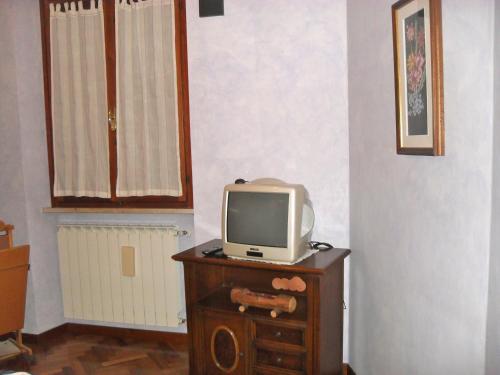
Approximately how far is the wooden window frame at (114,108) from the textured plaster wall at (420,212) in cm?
115

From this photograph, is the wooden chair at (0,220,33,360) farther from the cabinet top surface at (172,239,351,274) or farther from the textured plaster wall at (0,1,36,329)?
the cabinet top surface at (172,239,351,274)

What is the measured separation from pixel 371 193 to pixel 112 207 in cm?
194

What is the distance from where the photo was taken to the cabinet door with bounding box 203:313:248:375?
2559mm

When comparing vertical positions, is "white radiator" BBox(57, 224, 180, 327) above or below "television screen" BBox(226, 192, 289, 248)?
below

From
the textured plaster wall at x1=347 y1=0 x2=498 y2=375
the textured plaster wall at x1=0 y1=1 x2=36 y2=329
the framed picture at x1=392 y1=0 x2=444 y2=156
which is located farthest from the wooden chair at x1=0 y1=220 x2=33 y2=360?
the framed picture at x1=392 y1=0 x2=444 y2=156

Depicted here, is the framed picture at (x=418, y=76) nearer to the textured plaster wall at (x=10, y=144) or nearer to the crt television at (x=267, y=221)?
the crt television at (x=267, y=221)

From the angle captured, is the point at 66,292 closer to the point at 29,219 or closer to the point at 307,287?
the point at 29,219

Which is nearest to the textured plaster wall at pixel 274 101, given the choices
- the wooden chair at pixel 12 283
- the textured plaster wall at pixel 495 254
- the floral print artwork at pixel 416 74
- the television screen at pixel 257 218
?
the television screen at pixel 257 218

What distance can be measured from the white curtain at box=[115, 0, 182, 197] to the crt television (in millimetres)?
867

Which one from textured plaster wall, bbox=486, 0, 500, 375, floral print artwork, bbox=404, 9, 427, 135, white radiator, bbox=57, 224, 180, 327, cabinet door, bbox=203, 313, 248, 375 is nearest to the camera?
textured plaster wall, bbox=486, 0, 500, 375

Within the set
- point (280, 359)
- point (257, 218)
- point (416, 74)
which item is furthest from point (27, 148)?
point (416, 74)

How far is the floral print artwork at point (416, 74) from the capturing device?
1790mm

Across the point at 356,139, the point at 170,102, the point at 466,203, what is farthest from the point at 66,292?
the point at 466,203

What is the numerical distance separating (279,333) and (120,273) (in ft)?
5.05
